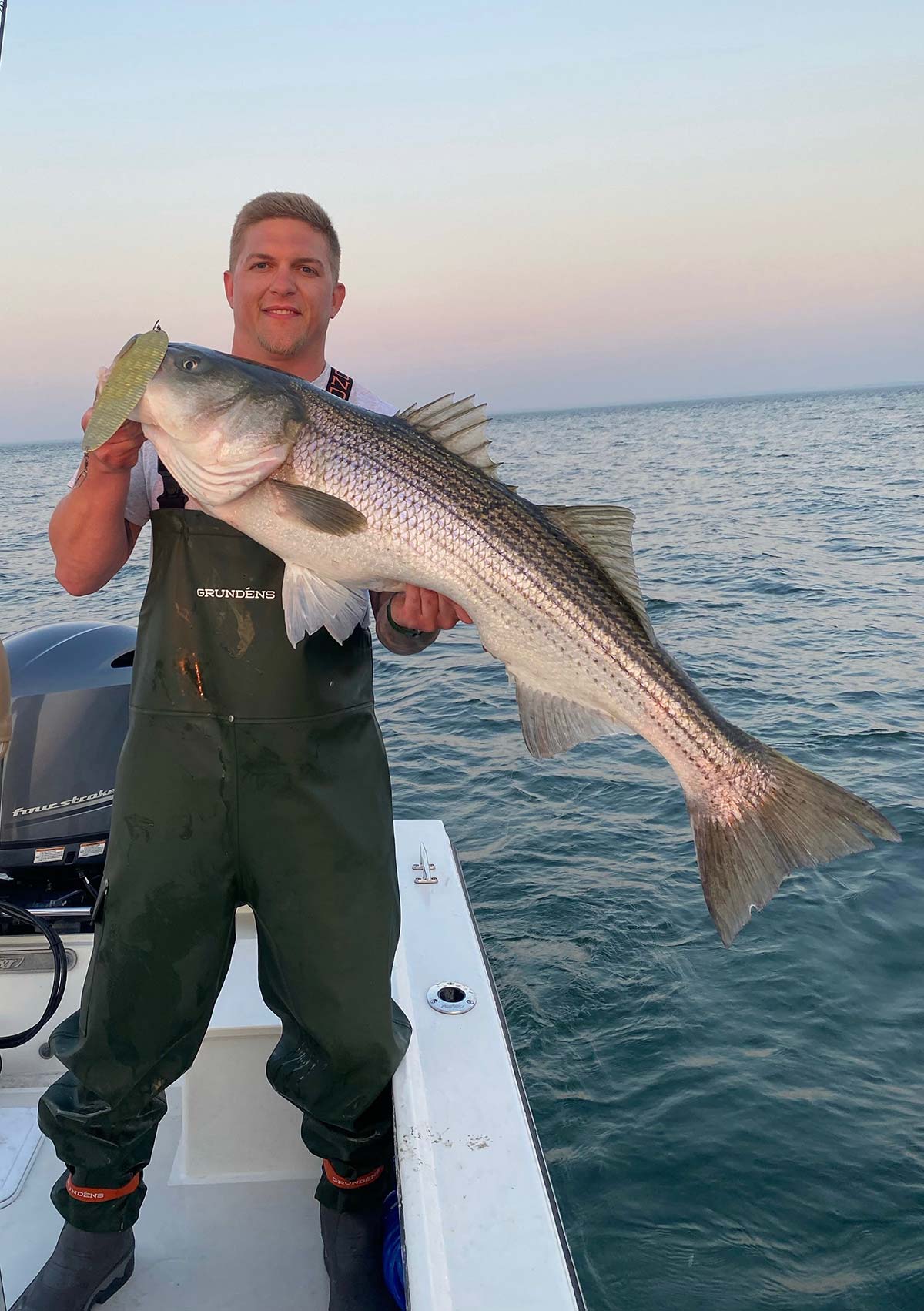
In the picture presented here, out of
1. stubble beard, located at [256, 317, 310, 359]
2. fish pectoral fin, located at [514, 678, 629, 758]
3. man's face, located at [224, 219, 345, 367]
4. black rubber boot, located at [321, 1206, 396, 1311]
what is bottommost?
black rubber boot, located at [321, 1206, 396, 1311]

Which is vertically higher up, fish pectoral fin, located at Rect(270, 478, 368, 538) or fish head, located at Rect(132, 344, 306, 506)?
fish head, located at Rect(132, 344, 306, 506)

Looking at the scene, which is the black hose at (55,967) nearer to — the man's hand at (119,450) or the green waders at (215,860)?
the green waders at (215,860)

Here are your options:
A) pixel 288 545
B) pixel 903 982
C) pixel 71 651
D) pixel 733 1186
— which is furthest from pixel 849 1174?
pixel 71 651

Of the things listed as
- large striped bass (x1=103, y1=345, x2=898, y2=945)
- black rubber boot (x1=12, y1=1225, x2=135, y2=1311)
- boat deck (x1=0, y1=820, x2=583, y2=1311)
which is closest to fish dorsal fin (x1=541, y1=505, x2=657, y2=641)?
large striped bass (x1=103, y1=345, x2=898, y2=945)

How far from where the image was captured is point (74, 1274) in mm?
2836

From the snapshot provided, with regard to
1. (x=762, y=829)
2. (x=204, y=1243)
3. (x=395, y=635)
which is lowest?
(x=204, y=1243)

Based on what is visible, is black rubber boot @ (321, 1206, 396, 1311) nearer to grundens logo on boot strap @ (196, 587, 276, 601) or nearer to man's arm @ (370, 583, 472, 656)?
man's arm @ (370, 583, 472, 656)

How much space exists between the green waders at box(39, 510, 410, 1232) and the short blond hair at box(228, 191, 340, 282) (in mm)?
1007

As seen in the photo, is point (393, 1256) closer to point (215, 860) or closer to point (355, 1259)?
point (355, 1259)

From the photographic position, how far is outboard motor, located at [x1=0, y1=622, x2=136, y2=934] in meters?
3.98

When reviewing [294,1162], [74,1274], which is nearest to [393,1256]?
[294,1162]

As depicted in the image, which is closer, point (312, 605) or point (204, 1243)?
point (312, 605)

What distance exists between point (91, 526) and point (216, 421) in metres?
0.46

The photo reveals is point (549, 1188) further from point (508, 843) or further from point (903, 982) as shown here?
point (508, 843)
